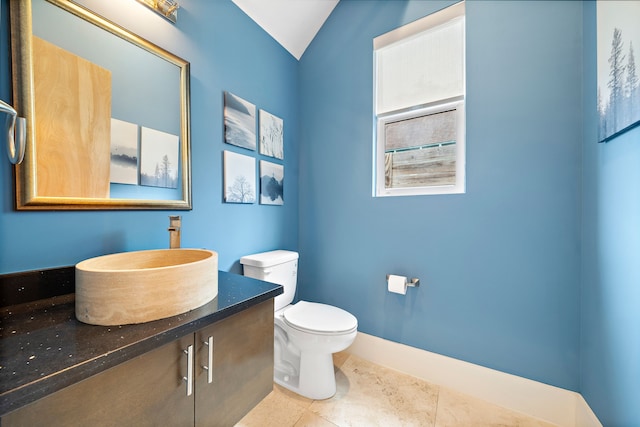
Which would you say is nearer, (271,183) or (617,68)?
(617,68)

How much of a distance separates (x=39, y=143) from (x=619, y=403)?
7.82 ft

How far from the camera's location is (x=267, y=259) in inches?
63.1

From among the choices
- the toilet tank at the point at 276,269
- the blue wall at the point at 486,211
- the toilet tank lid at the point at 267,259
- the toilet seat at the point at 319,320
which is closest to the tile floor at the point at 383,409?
the blue wall at the point at 486,211

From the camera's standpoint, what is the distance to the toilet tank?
5.20 feet

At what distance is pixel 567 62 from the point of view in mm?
1265

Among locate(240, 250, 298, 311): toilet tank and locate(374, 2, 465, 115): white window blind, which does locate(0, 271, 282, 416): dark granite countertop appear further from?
locate(374, 2, 465, 115): white window blind

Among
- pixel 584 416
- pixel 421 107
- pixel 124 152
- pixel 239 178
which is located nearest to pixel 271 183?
→ pixel 239 178

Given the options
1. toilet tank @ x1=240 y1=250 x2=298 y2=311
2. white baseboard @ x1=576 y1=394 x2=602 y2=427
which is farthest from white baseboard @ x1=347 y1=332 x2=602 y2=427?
toilet tank @ x1=240 y1=250 x2=298 y2=311

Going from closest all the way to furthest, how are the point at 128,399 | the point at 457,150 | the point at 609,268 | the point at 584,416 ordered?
1. the point at 128,399
2. the point at 609,268
3. the point at 584,416
4. the point at 457,150

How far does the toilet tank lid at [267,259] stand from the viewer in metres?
1.57

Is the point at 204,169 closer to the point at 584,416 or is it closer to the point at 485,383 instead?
the point at 485,383

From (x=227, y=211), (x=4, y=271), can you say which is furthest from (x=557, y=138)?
(x=4, y=271)

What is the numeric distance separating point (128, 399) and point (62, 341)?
208 millimetres

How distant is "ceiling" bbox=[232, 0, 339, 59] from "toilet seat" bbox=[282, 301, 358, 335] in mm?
2020
